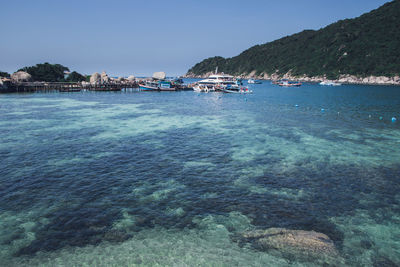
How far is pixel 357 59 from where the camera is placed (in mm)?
156500

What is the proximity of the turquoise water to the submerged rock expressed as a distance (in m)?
0.18

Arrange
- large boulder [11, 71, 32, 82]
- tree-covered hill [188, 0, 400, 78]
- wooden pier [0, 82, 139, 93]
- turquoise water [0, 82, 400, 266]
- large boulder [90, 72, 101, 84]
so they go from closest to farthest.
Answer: turquoise water [0, 82, 400, 266] < wooden pier [0, 82, 139, 93] < large boulder [11, 71, 32, 82] < large boulder [90, 72, 101, 84] < tree-covered hill [188, 0, 400, 78]

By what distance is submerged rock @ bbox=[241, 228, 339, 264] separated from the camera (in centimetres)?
917

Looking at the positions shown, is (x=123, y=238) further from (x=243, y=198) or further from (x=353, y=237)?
(x=353, y=237)

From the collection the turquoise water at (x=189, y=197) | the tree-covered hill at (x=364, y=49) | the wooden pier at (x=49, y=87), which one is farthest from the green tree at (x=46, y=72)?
the tree-covered hill at (x=364, y=49)

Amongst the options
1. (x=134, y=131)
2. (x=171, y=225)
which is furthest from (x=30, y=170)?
(x=134, y=131)

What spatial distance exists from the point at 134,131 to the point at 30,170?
13437mm

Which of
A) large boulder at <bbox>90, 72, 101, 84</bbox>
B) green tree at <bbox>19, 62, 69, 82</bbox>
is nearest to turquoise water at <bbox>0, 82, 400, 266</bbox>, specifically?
large boulder at <bbox>90, 72, 101, 84</bbox>

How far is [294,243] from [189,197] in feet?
18.4

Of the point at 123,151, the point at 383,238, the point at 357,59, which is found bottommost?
the point at 383,238

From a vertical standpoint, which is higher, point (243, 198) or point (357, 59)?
point (357, 59)

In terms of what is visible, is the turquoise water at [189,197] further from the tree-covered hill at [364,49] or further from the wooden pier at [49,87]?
the tree-covered hill at [364,49]

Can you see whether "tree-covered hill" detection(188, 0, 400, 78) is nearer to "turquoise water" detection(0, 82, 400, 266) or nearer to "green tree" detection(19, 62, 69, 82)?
"turquoise water" detection(0, 82, 400, 266)

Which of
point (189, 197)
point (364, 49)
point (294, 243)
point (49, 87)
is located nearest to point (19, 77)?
point (49, 87)
